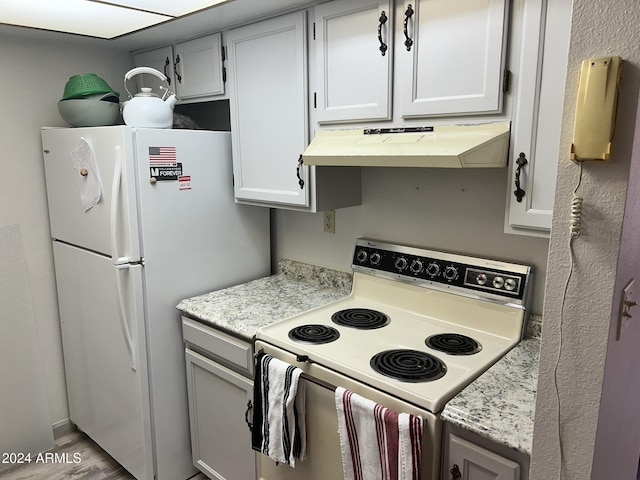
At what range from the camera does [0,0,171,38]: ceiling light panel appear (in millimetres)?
A: 1859

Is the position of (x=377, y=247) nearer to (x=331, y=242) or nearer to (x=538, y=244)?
(x=331, y=242)

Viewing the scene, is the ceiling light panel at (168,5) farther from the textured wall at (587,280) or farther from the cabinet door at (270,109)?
the textured wall at (587,280)

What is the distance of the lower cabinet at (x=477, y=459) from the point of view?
3.99ft

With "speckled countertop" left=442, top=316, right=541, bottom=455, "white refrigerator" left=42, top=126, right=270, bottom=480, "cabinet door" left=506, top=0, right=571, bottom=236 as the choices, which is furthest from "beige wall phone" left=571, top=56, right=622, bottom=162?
"white refrigerator" left=42, top=126, right=270, bottom=480

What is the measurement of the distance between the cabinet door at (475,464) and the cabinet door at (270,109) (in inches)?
44.5

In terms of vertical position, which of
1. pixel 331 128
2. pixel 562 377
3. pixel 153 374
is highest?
pixel 331 128

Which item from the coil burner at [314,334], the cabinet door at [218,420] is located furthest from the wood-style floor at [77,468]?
the coil burner at [314,334]

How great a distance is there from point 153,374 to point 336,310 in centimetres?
88

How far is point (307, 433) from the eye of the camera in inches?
66.7

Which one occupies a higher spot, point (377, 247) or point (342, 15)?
point (342, 15)

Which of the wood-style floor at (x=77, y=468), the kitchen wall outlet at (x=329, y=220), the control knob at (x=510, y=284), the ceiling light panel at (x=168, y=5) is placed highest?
the ceiling light panel at (x=168, y=5)

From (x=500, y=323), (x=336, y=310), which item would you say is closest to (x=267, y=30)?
(x=336, y=310)

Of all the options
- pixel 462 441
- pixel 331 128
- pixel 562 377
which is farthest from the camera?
pixel 331 128

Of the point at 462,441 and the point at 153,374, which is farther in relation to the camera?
the point at 153,374
